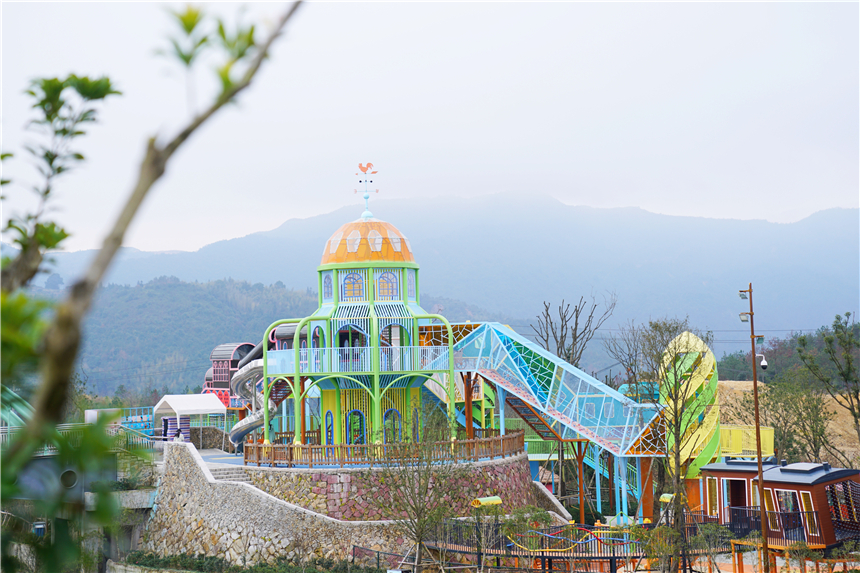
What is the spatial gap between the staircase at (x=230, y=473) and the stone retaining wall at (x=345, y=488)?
43 cm

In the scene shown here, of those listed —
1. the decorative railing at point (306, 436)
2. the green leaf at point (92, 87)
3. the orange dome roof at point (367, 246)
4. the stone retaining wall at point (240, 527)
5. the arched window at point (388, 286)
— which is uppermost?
the orange dome roof at point (367, 246)

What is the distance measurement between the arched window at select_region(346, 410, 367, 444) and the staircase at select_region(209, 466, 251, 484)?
3707 mm

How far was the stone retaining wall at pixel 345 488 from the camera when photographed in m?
23.5

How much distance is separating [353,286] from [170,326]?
108021 mm

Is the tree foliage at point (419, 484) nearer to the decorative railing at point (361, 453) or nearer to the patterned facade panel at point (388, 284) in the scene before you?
the decorative railing at point (361, 453)

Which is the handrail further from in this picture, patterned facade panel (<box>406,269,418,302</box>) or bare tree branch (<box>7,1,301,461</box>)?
bare tree branch (<box>7,1,301,461</box>)

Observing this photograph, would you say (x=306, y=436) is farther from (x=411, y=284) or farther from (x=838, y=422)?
(x=838, y=422)

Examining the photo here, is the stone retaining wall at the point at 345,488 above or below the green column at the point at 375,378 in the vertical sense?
below

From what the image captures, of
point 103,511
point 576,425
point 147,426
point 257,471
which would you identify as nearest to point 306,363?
point 257,471

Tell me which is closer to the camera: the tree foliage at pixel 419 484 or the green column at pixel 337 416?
the tree foliage at pixel 419 484

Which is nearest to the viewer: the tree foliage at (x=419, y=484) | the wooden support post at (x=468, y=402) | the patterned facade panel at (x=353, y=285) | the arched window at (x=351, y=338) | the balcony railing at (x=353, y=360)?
the tree foliage at (x=419, y=484)

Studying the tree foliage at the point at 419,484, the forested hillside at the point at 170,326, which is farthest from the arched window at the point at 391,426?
the forested hillside at the point at 170,326

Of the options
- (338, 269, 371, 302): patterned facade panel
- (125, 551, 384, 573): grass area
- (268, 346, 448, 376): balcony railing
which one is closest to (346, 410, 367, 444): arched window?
(268, 346, 448, 376): balcony railing

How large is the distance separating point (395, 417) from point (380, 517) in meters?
4.84
